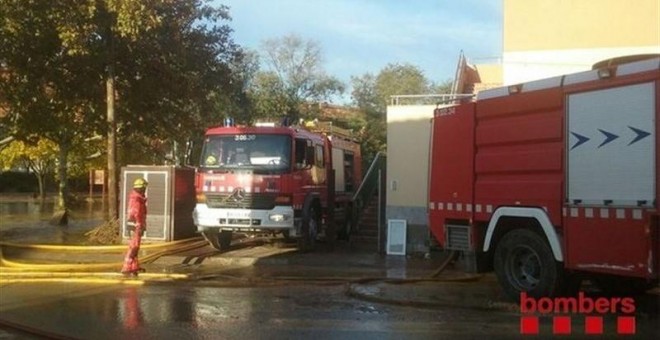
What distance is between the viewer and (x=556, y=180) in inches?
342

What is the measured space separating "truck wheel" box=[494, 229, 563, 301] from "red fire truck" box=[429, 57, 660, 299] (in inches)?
0.5

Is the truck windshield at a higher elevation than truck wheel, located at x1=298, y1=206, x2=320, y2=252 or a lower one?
higher

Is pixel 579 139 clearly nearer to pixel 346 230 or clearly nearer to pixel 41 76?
pixel 346 230

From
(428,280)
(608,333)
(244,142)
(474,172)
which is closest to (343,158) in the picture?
(244,142)

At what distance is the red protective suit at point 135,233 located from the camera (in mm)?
12422

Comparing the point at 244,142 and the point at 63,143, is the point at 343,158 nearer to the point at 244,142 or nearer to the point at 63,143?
the point at 244,142

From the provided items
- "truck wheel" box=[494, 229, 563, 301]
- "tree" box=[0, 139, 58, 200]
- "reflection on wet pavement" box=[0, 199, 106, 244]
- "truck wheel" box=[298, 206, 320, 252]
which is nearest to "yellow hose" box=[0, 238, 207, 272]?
"truck wheel" box=[298, 206, 320, 252]

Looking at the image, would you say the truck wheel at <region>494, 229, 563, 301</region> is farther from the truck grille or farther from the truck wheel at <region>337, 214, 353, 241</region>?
the truck wheel at <region>337, 214, 353, 241</region>

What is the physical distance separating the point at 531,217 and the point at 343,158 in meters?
11.5

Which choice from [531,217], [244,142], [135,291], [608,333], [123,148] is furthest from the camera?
[123,148]

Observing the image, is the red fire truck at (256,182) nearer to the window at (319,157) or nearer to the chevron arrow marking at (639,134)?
the window at (319,157)

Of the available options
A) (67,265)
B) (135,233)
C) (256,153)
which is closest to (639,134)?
(135,233)

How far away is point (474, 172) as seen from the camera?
9953 millimetres

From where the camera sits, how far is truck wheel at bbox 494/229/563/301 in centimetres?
885
